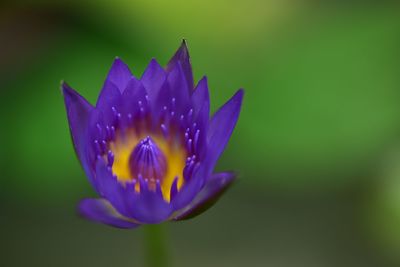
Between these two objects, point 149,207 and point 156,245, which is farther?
point 156,245

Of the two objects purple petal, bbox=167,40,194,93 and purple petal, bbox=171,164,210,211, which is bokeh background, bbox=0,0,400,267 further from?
purple petal, bbox=171,164,210,211

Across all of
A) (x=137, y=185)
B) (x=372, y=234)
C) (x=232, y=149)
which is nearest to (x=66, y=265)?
(x=232, y=149)

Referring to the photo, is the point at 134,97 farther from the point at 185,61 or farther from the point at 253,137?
the point at 253,137

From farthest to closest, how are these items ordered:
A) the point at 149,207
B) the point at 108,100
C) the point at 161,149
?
1. the point at 161,149
2. the point at 108,100
3. the point at 149,207

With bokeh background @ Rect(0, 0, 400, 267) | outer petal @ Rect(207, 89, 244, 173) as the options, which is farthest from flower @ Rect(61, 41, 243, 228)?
bokeh background @ Rect(0, 0, 400, 267)

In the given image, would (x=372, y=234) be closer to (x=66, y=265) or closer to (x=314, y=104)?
(x=314, y=104)

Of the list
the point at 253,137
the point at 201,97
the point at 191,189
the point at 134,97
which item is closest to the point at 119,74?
the point at 134,97
